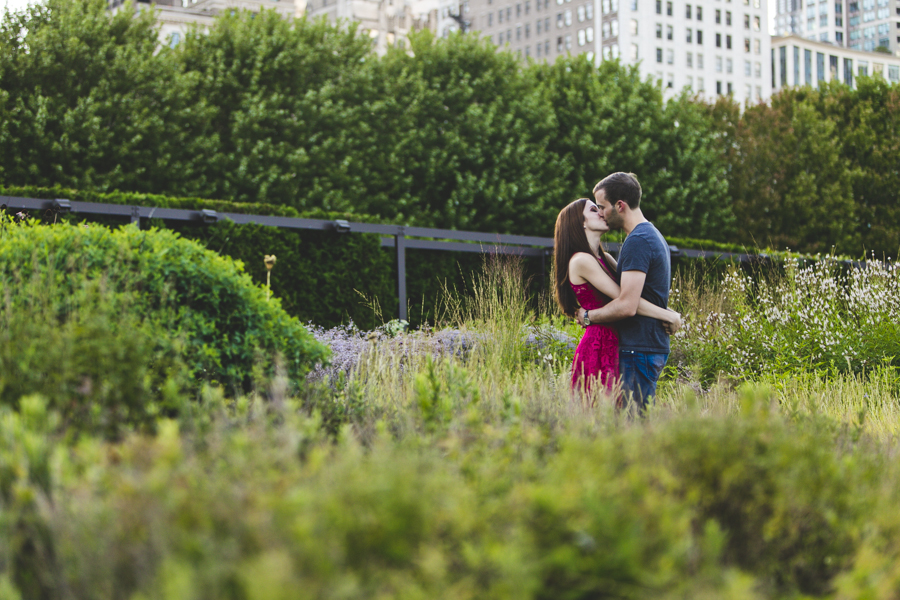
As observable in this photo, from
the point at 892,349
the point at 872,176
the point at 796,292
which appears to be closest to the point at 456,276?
the point at 796,292

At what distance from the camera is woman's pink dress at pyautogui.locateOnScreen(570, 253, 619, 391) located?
4.15 metres

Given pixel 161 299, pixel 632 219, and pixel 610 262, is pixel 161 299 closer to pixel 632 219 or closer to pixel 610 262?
pixel 632 219

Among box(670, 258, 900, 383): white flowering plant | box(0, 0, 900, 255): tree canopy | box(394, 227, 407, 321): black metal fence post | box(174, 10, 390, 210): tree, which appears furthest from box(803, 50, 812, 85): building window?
box(670, 258, 900, 383): white flowering plant

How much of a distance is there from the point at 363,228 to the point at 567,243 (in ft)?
24.6

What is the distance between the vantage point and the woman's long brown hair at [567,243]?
426 centimetres

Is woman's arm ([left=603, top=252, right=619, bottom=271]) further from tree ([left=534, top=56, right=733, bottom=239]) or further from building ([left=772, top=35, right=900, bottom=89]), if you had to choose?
building ([left=772, top=35, right=900, bottom=89])

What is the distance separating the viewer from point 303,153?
18281 mm

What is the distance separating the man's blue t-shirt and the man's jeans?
4cm

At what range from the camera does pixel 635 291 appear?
3.91 m

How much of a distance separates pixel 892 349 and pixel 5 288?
742cm

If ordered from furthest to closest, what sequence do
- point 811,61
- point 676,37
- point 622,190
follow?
1. point 811,61
2. point 676,37
3. point 622,190

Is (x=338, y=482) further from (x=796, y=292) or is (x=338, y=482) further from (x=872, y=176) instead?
(x=872, y=176)

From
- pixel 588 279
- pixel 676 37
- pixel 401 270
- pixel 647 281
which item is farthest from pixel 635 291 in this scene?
pixel 676 37

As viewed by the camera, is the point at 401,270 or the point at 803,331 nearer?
the point at 803,331
